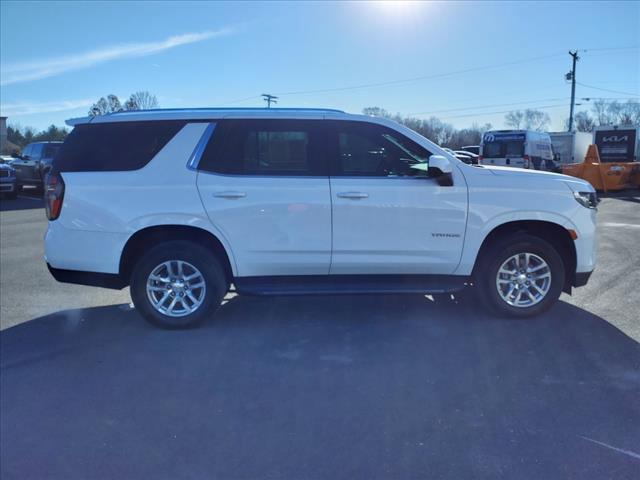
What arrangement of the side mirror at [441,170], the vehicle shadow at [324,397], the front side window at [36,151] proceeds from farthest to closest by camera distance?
the front side window at [36,151], the side mirror at [441,170], the vehicle shadow at [324,397]

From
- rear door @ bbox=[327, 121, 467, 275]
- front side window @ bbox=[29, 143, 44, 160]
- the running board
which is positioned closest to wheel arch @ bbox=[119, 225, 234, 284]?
the running board

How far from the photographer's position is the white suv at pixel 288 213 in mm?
4977

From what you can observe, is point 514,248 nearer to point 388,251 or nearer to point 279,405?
point 388,251

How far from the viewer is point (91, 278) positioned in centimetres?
511

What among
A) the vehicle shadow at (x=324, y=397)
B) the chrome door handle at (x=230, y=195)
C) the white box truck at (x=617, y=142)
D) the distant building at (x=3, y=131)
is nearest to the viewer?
the vehicle shadow at (x=324, y=397)

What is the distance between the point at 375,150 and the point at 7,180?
18.2 metres

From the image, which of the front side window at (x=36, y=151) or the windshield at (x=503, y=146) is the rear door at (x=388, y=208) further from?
the windshield at (x=503, y=146)

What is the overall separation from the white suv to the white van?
17.5 m

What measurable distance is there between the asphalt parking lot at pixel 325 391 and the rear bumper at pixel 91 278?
496 mm

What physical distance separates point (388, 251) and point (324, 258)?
2.01ft

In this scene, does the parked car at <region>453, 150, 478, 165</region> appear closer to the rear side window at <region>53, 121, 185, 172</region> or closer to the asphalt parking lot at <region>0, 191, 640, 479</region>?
the asphalt parking lot at <region>0, 191, 640, 479</region>

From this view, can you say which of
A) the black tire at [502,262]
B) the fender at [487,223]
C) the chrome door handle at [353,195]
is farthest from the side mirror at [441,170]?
the black tire at [502,262]

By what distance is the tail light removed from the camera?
4.99 meters

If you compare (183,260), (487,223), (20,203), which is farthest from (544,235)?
(20,203)
